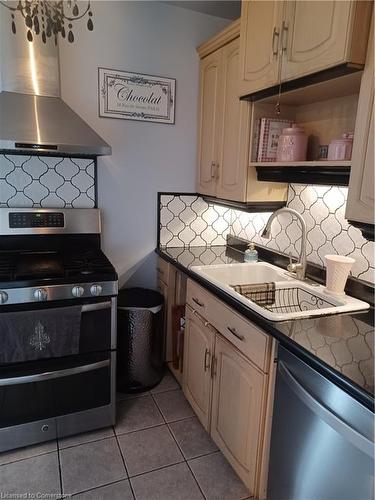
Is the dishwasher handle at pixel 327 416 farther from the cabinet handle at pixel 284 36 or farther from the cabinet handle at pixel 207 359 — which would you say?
the cabinet handle at pixel 284 36

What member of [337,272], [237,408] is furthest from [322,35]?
[237,408]

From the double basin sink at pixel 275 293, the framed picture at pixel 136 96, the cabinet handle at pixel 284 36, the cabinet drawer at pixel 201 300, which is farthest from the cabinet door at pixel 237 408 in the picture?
the framed picture at pixel 136 96

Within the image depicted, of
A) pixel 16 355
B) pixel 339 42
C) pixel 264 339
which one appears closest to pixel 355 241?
pixel 264 339

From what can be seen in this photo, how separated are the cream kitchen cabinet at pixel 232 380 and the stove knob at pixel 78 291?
0.57 m

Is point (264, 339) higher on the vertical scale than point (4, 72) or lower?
lower

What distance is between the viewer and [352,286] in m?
1.62

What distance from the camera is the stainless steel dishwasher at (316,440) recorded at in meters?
0.96

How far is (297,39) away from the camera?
1.44 m

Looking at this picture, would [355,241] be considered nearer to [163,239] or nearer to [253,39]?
[253,39]

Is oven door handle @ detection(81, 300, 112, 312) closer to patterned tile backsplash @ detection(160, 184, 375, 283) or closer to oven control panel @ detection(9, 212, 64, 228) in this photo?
oven control panel @ detection(9, 212, 64, 228)

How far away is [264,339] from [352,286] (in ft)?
1.86

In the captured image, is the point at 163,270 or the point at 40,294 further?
the point at 163,270

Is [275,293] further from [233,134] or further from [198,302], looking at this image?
[233,134]

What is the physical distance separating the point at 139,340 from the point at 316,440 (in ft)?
4.15
